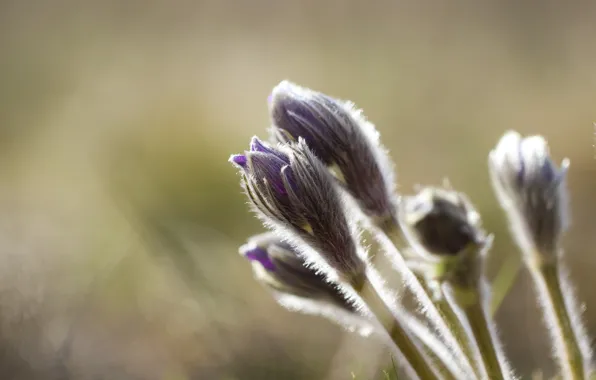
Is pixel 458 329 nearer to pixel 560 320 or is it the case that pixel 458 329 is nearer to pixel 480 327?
pixel 480 327

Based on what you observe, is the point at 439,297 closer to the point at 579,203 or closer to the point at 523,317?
the point at 523,317

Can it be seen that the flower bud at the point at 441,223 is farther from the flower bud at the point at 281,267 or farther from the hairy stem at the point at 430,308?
→ the flower bud at the point at 281,267

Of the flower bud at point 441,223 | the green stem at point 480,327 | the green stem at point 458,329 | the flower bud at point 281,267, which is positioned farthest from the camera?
the flower bud at point 281,267

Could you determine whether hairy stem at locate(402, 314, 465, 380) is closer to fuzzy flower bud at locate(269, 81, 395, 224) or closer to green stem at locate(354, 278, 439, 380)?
green stem at locate(354, 278, 439, 380)

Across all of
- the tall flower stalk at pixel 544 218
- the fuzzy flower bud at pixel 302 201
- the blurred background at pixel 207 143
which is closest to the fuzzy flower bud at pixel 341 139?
the fuzzy flower bud at pixel 302 201

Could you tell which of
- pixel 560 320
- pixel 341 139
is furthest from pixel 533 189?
pixel 341 139

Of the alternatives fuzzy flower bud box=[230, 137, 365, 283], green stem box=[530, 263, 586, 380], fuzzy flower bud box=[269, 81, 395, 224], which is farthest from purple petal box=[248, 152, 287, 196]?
green stem box=[530, 263, 586, 380]

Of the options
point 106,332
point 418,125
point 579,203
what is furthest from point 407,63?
point 106,332
